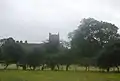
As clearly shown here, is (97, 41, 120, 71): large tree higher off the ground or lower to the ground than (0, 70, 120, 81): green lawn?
higher

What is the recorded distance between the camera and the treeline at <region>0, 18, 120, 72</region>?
56.2m

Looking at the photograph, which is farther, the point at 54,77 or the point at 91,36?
the point at 91,36

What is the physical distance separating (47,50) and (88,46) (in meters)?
10.6

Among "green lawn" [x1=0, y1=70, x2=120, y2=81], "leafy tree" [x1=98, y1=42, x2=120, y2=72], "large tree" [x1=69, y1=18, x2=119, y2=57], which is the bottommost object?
"green lawn" [x1=0, y1=70, x2=120, y2=81]

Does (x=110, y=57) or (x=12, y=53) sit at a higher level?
(x=12, y=53)

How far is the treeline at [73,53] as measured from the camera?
56250mm

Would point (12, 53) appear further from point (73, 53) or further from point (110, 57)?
point (110, 57)

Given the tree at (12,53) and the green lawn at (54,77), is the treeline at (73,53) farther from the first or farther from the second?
the green lawn at (54,77)

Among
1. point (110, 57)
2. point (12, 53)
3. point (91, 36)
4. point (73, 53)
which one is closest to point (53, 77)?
point (110, 57)

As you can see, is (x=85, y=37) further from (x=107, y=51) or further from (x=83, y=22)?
(x=107, y=51)

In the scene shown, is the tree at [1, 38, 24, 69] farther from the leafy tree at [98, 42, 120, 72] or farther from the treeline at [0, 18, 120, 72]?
the leafy tree at [98, 42, 120, 72]

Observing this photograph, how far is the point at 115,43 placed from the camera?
180 feet

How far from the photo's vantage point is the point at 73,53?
64375 millimetres

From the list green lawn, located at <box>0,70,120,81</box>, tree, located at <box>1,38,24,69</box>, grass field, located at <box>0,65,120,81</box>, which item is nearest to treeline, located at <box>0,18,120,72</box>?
tree, located at <box>1,38,24,69</box>
